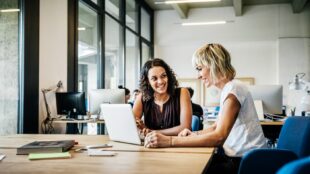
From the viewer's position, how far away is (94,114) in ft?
14.2

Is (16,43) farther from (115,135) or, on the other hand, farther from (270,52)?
(270,52)

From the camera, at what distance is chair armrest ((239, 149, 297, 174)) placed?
149cm

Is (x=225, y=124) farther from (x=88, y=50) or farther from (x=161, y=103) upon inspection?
(x=88, y=50)

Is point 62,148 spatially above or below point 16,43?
below

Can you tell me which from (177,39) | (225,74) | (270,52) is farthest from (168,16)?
(225,74)

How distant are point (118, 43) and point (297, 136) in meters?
5.55

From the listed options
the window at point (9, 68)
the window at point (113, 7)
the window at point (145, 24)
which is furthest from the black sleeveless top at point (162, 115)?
the window at point (145, 24)

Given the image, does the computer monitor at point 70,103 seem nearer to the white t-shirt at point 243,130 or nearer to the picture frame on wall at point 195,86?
the white t-shirt at point 243,130

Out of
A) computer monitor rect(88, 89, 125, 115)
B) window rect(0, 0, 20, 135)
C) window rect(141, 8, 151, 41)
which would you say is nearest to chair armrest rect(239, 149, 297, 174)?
computer monitor rect(88, 89, 125, 115)

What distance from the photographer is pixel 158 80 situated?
7.81 ft

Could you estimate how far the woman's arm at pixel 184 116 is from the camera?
2166 mm

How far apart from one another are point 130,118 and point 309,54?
737 cm

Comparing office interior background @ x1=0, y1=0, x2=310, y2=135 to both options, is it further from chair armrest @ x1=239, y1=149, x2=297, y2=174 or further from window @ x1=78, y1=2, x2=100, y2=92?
chair armrest @ x1=239, y1=149, x2=297, y2=174

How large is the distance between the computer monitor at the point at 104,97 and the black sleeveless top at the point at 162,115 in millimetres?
1783
